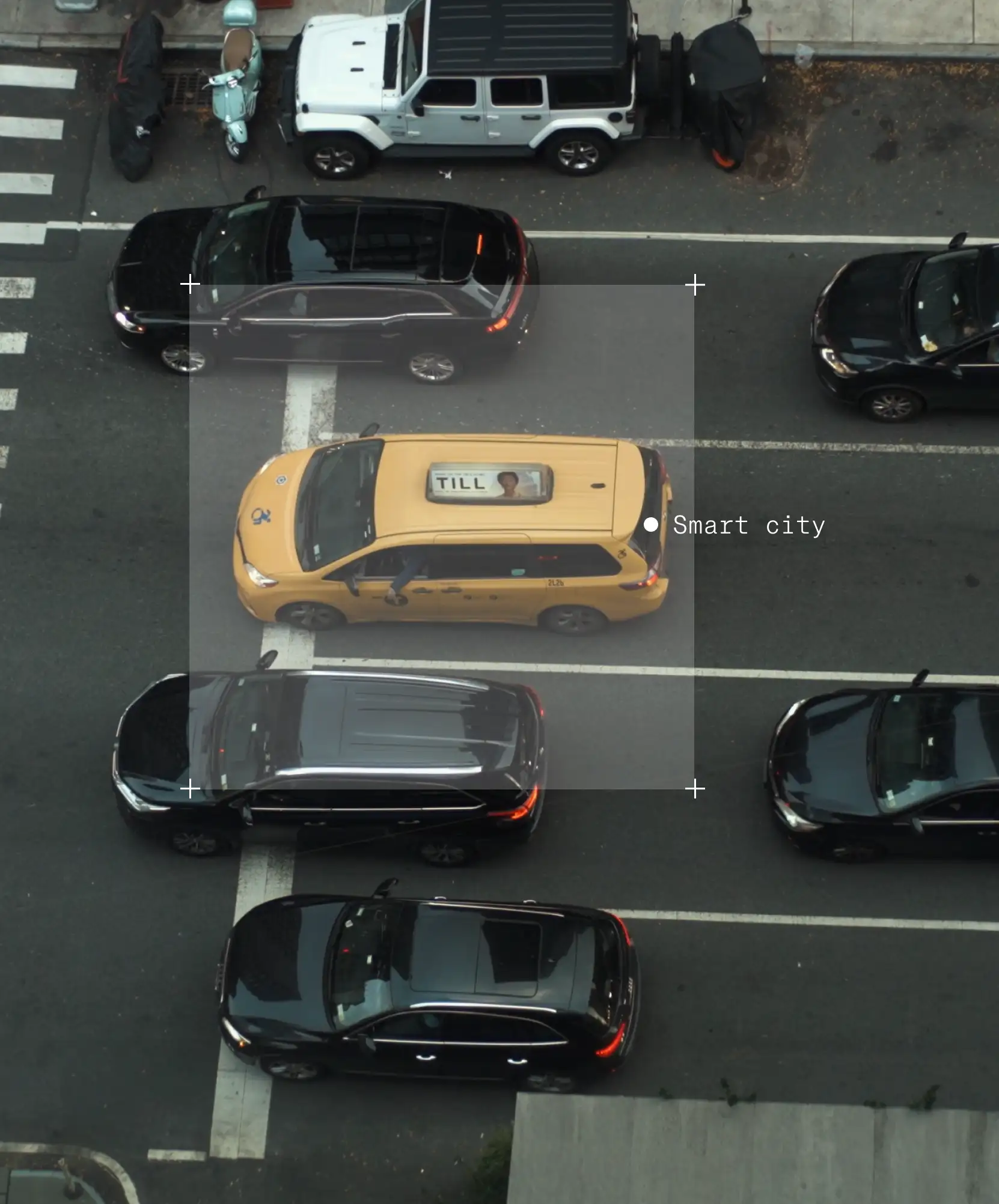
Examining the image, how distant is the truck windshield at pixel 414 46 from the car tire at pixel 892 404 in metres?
6.86

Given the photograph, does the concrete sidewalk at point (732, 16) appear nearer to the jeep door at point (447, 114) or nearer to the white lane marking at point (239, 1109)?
the jeep door at point (447, 114)

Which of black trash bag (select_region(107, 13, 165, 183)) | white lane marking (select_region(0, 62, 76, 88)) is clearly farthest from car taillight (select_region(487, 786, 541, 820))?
white lane marking (select_region(0, 62, 76, 88))

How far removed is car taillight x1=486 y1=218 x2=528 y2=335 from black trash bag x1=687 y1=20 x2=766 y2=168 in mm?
3120

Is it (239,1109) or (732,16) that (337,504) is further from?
(732,16)

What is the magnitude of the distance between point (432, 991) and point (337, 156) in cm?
1103

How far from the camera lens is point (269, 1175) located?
14383 millimetres

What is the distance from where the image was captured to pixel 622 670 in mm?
16516

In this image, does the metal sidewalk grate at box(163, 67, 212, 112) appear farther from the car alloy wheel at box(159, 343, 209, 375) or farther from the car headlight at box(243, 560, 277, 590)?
the car headlight at box(243, 560, 277, 590)

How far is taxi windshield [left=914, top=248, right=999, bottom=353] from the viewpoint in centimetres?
1678

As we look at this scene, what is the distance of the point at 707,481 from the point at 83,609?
742 centimetres

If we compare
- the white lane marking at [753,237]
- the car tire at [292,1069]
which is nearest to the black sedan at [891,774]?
the car tire at [292,1069]

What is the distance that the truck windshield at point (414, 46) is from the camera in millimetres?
18516

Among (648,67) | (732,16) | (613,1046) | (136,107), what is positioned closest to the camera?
(613,1046)

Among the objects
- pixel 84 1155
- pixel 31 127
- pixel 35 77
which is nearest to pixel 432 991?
pixel 84 1155
